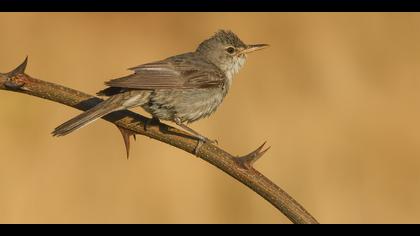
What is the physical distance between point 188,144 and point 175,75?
2.15 meters

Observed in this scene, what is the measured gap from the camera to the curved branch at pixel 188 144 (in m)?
3.86

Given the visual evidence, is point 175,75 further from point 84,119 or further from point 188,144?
point 188,144

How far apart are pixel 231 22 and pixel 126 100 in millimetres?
5866

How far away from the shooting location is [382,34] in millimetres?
11281

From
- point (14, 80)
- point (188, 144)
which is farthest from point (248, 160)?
point (14, 80)

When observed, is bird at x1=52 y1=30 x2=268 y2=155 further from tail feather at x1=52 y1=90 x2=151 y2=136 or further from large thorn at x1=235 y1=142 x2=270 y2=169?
large thorn at x1=235 y1=142 x2=270 y2=169

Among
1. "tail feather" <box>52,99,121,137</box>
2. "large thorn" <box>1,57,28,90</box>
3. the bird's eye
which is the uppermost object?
the bird's eye

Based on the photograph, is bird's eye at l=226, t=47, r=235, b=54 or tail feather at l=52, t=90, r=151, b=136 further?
bird's eye at l=226, t=47, r=235, b=54

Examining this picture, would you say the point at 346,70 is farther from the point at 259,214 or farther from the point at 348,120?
the point at 259,214

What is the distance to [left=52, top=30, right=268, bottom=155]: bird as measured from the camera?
227 inches

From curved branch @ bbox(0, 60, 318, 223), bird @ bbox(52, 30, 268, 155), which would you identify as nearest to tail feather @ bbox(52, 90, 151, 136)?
bird @ bbox(52, 30, 268, 155)

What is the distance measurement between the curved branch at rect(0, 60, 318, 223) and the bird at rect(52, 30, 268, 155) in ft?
2.03

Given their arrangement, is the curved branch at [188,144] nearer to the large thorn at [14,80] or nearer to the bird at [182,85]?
the large thorn at [14,80]

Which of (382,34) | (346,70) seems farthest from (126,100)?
(382,34)
